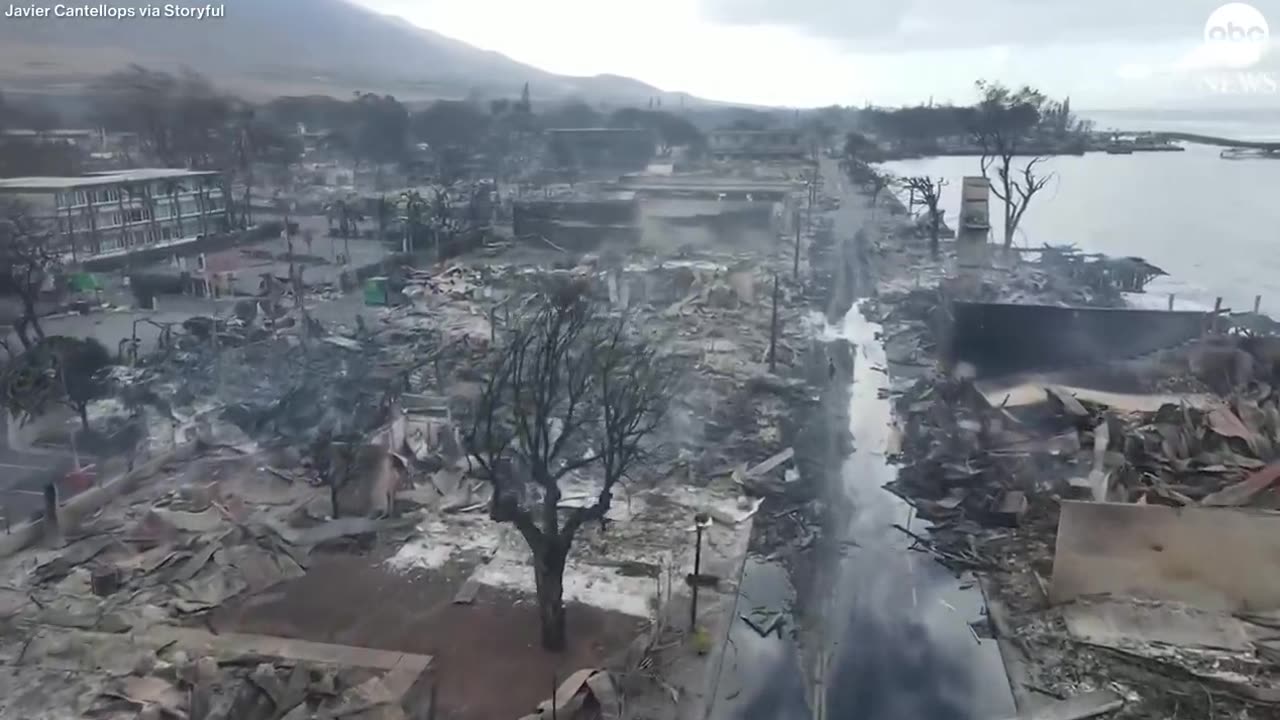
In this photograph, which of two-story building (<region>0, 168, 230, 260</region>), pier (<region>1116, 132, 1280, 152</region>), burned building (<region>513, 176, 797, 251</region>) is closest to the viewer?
two-story building (<region>0, 168, 230, 260</region>)

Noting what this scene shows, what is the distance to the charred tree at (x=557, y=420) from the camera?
4707mm

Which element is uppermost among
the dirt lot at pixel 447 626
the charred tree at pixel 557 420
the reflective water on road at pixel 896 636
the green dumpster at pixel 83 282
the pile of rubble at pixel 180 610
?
the green dumpster at pixel 83 282

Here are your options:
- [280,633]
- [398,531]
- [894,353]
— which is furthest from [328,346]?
[894,353]

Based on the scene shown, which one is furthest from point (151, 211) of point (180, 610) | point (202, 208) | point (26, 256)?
point (180, 610)

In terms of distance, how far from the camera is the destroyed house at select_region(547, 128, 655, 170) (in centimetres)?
1678

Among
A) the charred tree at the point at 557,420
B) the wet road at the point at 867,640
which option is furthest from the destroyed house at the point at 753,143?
the wet road at the point at 867,640

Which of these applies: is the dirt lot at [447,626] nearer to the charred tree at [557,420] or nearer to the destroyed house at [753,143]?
the charred tree at [557,420]

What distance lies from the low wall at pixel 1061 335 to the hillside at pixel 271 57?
8.11 metres

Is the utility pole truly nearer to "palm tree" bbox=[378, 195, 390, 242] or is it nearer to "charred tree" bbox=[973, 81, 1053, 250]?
"charred tree" bbox=[973, 81, 1053, 250]

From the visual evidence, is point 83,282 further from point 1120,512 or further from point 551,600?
point 1120,512

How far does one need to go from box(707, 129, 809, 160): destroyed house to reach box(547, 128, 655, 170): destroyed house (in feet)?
4.64

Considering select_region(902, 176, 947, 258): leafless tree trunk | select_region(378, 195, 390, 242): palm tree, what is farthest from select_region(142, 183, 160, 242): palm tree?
select_region(902, 176, 947, 258): leafless tree trunk

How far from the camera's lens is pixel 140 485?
6.84 meters

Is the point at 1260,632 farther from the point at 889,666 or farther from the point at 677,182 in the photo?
the point at 677,182
